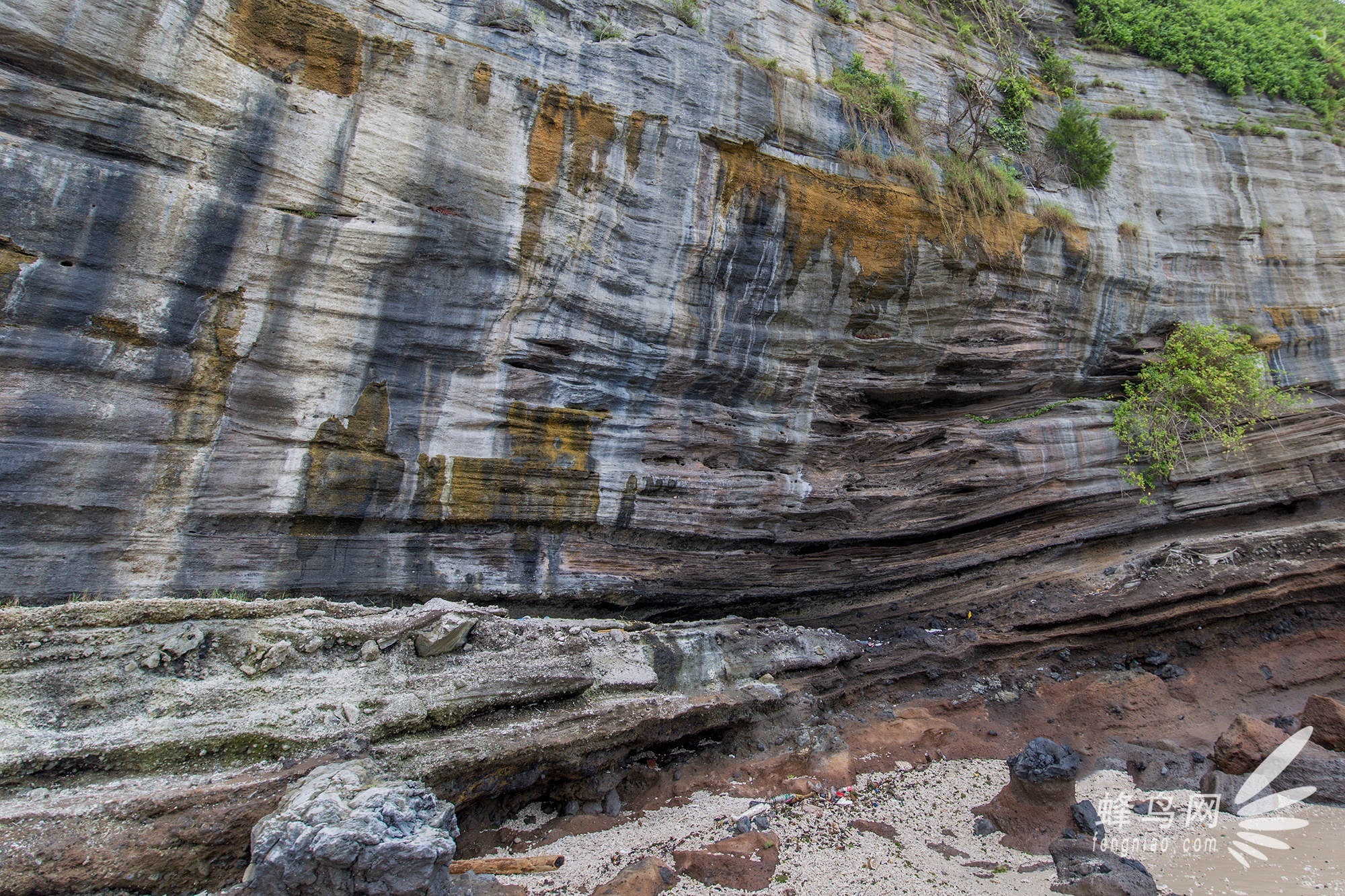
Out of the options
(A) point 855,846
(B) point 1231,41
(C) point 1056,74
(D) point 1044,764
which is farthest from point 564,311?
(B) point 1231,41

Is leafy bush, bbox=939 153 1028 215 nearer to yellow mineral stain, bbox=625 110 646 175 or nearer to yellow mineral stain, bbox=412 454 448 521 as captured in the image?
yellow mineral stain, bbox=625 110 646 175

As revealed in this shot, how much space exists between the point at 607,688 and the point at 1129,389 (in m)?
10.4

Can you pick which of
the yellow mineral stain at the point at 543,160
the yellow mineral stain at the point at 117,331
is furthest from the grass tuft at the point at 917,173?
the yellow mineral stain at the point at 117,331

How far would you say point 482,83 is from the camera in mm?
7762

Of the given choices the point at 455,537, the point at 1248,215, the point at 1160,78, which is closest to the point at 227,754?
the point at 455,537

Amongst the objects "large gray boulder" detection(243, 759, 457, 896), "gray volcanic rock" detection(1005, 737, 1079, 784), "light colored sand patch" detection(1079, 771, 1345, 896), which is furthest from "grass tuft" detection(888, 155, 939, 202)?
"large gray boulder" detection(243, 759, 457, 896)

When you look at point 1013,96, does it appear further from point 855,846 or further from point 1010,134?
point 855,846

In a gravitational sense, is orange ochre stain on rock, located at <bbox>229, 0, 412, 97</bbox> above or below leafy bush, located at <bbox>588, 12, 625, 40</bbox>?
below

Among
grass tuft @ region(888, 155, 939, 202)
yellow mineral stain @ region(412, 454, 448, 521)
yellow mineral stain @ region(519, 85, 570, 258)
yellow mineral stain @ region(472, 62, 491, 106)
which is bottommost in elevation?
yellow mineral stain @ region(412, 454, 448, 521)

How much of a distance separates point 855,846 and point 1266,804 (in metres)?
4.83

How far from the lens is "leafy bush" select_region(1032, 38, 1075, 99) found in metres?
13.7

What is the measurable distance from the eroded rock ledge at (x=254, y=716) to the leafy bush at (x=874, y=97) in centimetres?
879

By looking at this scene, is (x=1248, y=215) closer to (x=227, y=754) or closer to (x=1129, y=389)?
(x=1129, y=389)

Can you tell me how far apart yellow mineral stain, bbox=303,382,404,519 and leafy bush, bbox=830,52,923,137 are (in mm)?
8315
